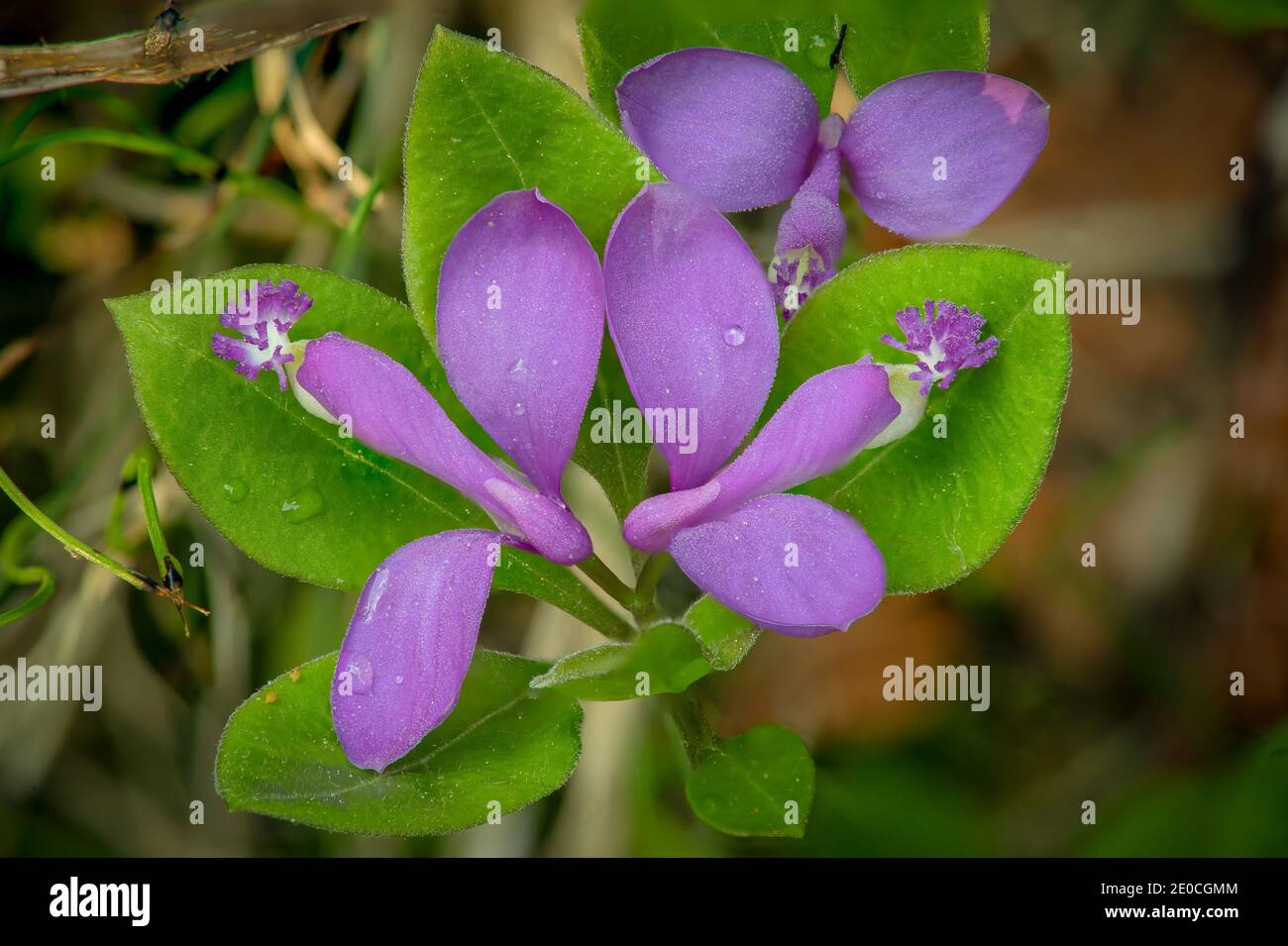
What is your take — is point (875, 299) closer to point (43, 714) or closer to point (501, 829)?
point (501, 829)

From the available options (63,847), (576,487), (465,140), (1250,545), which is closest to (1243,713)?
(1250,545)

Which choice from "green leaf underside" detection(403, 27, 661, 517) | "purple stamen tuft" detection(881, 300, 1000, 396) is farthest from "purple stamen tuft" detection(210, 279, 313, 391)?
"purple stamen tuft" detection(881, 300, 1000, 396)

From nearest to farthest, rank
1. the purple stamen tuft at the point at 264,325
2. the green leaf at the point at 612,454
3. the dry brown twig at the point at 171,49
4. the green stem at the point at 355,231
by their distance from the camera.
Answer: the purple stamen tuft at the point at 264,325 < the green leaf at the point at 612,454 < the dry brown twig at the point at 171,49 < the green stem at the point at 355,231

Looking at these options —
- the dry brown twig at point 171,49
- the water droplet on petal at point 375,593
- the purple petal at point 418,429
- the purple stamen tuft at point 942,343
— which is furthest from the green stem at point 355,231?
the purple stamen tuft at point 942,343

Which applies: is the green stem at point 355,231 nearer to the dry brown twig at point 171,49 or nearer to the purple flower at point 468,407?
the dry brown twig at point 171,49

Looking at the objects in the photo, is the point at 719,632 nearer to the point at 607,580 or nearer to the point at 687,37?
the point at 607,580

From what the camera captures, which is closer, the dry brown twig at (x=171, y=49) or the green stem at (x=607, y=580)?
the green stem at (x=607, y=580)

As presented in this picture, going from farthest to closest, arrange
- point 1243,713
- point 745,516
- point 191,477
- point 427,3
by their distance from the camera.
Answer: point 1243,713 → point 427,3 → point 191,477 → point 745,516

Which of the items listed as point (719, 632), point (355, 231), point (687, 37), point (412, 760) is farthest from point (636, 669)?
point (355, 231)
